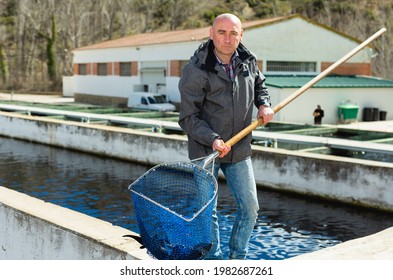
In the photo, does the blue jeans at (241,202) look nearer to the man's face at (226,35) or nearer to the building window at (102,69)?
→ the man's face at (226,35)

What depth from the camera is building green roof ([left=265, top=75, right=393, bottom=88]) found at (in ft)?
95.5

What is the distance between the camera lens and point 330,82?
104 feet

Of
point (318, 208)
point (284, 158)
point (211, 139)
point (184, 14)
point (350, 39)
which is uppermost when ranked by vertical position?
point (184, 14)

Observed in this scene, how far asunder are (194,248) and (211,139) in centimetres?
86

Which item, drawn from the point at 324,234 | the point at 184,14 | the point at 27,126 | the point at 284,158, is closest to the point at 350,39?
the point at 27,126

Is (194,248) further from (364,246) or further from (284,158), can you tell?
(284,158)

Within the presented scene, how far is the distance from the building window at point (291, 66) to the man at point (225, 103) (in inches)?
1149

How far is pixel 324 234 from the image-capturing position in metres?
9.77

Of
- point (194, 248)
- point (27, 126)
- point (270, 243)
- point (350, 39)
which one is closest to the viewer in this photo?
point (194, 248)

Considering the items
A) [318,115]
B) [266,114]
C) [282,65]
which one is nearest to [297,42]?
[282,65]

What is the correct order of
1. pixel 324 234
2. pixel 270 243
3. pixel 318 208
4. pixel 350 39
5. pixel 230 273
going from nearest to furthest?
pixel 230 273 → pixel 270 243 → pixel 324 234 → pixel 318 208 → pixel 350 39

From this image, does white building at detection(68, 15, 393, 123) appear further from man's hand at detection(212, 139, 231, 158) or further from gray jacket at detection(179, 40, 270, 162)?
man's hand at detection(212, 139, 231, 158)

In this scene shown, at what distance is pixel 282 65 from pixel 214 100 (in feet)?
99.0

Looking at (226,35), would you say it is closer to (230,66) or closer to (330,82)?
(230,66)
